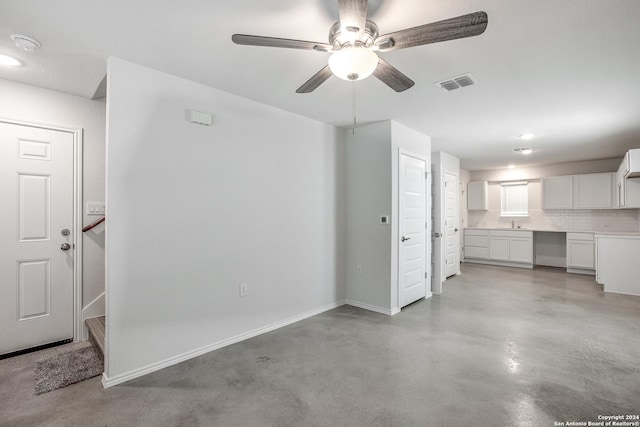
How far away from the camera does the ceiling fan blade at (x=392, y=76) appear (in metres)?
1.82

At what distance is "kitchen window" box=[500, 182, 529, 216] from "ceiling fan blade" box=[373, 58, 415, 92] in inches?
277

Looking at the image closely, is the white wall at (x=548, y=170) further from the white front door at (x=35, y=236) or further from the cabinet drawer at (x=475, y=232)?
the white front door at (x=35, y=236)

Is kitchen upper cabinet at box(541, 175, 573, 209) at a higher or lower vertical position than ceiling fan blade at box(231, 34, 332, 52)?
lower

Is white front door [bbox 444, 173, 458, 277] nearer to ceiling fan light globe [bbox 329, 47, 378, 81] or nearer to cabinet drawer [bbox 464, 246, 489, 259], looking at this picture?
cabinet drawer [bbox 464, 246, 489, 259]

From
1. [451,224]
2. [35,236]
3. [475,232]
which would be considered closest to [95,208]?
[35,236]

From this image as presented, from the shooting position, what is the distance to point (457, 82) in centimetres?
269

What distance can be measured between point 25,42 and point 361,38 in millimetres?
2254

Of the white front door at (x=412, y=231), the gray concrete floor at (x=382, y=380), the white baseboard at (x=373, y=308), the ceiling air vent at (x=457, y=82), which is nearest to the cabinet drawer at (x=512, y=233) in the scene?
the gray concrete floor at (x=382, y=380)

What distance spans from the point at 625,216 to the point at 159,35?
8.58m

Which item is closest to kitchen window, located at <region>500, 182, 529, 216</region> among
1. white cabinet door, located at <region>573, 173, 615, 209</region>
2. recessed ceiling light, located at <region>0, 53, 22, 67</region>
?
white cabinet door, located at <region>573, 173, 615, 209</region>

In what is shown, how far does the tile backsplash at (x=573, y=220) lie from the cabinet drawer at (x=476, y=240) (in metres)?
0.53

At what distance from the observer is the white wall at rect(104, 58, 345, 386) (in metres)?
2.33

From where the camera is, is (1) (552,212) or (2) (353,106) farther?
(1) (552,212)

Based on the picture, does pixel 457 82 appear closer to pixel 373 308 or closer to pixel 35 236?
pixel 373 308
